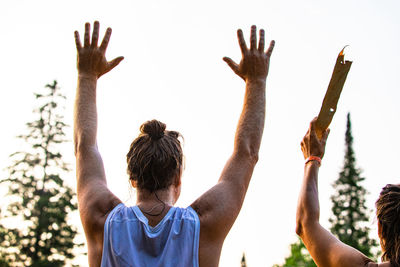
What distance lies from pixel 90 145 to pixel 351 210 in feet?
172

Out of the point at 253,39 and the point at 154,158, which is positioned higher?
the point at 253,39

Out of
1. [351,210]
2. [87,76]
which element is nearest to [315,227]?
[87,76]

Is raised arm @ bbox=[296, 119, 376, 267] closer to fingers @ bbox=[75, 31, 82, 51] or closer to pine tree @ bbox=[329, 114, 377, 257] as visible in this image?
fingers @ bbox=[75, 31, 82, 51]

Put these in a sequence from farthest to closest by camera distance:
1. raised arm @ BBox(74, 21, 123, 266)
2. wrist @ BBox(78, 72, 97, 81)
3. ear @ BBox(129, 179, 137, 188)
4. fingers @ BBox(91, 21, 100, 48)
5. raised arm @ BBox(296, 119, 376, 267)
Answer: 1. fingers @ BBox(91, 21, 100, 48)
2. wrist @ BBox(78, 72, 97, 81)
3. raised arm @ BBox(296, 119, 376, 267)
4. ear @ BBox(129, 179, 137, 188)
5. raised arm @ BBox(74, 21, 123, 266)

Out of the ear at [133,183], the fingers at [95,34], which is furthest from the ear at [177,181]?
the fingers at [95,34]

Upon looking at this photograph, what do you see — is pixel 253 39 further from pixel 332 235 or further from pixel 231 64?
pixel 332 235

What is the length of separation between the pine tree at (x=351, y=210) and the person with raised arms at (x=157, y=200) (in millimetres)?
50487

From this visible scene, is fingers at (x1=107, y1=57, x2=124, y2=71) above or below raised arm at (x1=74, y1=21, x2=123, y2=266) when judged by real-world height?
above

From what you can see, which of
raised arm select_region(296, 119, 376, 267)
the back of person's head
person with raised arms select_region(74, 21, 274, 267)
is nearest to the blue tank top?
person with raised arms select_region(74, 21, 274, 267)

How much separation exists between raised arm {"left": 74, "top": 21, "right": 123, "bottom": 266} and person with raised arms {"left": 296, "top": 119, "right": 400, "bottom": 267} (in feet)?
3.79

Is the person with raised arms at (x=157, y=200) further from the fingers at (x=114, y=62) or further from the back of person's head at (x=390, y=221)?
the back of person's head at (x=390, y=221)

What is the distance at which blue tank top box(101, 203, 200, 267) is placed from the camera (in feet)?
7.30

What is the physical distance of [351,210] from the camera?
51969 mm

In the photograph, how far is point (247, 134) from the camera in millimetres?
2611
